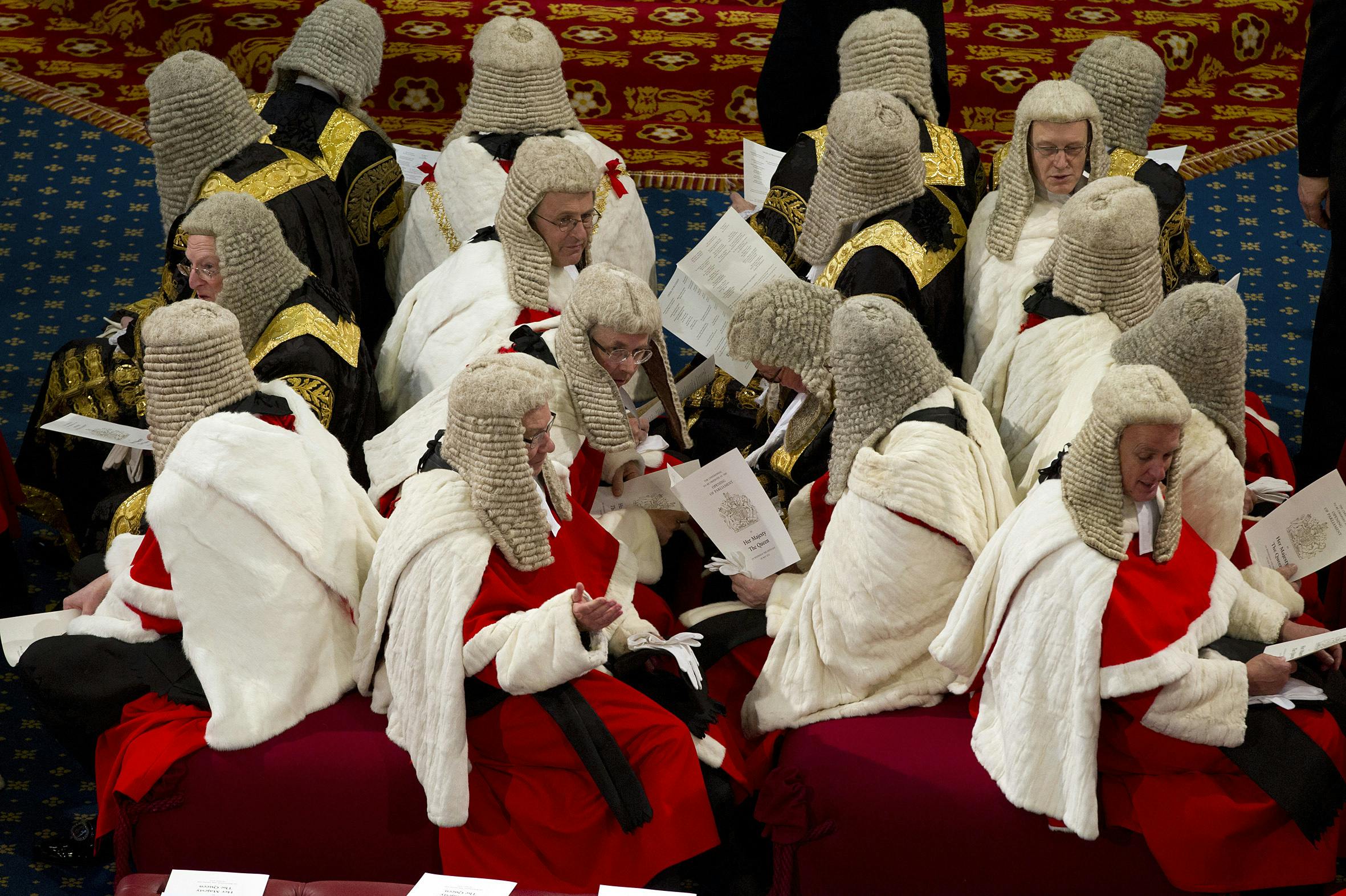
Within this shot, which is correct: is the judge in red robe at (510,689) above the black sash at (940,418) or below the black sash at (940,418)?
below

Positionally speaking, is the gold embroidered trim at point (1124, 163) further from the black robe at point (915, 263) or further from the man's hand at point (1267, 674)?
the man's hand at point (1267, 674)

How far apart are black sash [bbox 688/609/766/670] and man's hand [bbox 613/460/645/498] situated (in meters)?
0.48

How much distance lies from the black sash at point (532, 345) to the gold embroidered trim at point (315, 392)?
19.9 inches

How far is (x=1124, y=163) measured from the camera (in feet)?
16.2

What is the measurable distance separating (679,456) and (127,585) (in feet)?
5.26

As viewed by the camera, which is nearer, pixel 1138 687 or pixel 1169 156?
pixel 1138 687

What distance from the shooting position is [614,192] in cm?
516

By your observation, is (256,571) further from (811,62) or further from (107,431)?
(811,62)

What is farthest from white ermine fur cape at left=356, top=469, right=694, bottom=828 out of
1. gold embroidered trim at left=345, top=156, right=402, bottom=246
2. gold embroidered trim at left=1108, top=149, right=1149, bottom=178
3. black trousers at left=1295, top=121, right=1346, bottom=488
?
black trousers at left=1295, top=121, right=1346, bottom=488

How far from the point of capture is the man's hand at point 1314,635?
3.55 metres

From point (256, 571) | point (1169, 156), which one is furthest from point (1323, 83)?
point (256, 571)

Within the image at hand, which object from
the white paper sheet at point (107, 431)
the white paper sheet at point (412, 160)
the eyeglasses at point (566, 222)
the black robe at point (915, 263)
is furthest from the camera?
the white paper sheet at point (412, 160)

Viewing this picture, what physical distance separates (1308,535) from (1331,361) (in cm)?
133

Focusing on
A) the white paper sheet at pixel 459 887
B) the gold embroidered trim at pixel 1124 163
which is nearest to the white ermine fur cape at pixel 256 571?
the white paper sheet at pixel 459 887
